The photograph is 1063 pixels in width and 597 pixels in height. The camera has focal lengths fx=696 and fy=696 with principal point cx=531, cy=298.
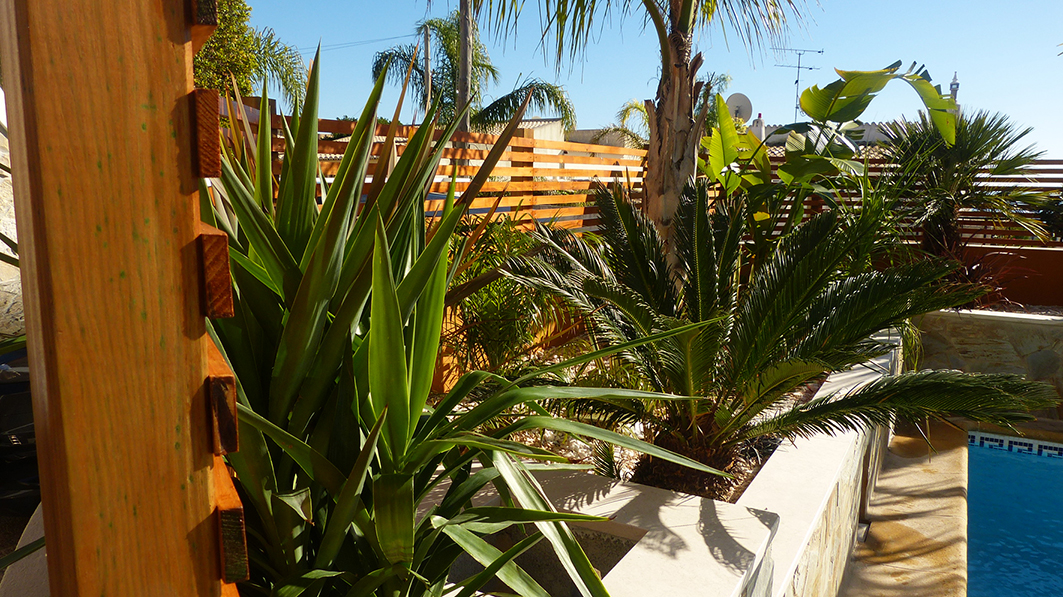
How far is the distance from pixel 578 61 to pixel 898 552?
9.97 feet

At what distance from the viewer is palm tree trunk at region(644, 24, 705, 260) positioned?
3.42 m

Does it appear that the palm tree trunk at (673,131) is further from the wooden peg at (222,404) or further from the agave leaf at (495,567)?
the wooden peg at (222,404)

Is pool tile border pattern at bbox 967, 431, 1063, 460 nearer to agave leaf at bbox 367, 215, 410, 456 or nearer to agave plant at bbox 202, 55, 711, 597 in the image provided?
agave plant at bbox 202, 55, 711, 597

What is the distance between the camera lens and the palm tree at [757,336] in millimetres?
2473

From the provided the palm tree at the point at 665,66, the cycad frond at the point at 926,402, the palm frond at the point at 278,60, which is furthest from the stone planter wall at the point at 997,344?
the palm frond at the point at 278,60

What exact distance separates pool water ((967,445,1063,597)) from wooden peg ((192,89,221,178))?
4437 millimetres

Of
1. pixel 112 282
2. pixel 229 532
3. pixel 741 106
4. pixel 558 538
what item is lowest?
pixel 558 538

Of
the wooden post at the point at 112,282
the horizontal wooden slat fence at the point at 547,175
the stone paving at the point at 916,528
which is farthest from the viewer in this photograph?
the horizontal wooden slat fence at the point at 547,175

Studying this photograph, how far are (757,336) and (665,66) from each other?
1.58 meters

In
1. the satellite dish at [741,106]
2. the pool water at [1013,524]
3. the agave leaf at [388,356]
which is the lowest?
the pool water at [1013,524]

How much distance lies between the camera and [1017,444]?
5707mm

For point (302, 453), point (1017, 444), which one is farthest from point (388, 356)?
point (1017, 444)

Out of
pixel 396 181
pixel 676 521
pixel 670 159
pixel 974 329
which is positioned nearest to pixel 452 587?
pixel 396 181

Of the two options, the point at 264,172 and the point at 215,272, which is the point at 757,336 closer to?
the point at 264,172
